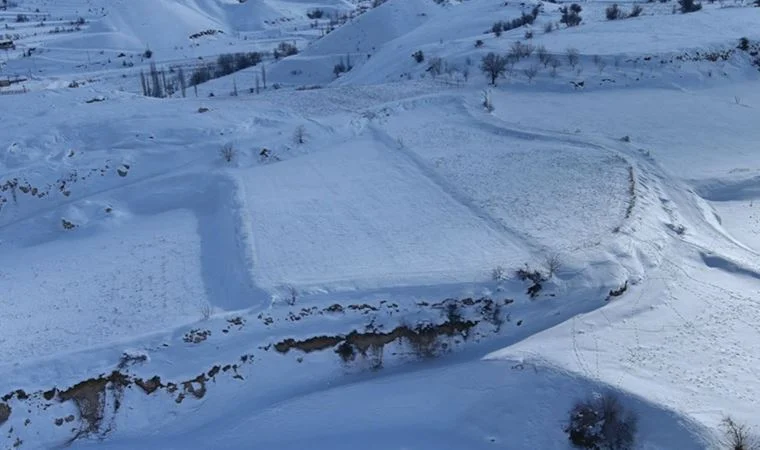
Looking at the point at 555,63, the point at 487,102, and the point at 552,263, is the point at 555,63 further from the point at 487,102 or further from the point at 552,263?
the point at 552,263

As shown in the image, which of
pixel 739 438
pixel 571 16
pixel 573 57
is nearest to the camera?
pixel 739 438

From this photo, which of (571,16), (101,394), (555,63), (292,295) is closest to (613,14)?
(571,16)

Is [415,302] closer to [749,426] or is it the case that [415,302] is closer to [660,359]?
[660,359]

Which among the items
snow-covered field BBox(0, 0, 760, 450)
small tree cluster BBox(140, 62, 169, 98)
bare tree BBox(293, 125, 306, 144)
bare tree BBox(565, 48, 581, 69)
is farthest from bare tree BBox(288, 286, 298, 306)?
small tree cluster BBox(140, 62, 169, 98)

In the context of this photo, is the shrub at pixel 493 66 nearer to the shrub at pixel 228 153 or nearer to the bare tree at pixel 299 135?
the bare tree at pixel 299 135

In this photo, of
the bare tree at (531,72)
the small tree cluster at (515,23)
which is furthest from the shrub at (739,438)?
the small tree cluster at (515,23)

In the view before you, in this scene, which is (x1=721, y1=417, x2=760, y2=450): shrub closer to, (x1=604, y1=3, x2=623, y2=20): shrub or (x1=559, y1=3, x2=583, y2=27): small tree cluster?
(x1=559, y1=3, x2=583, y2=27): small tree cluster
